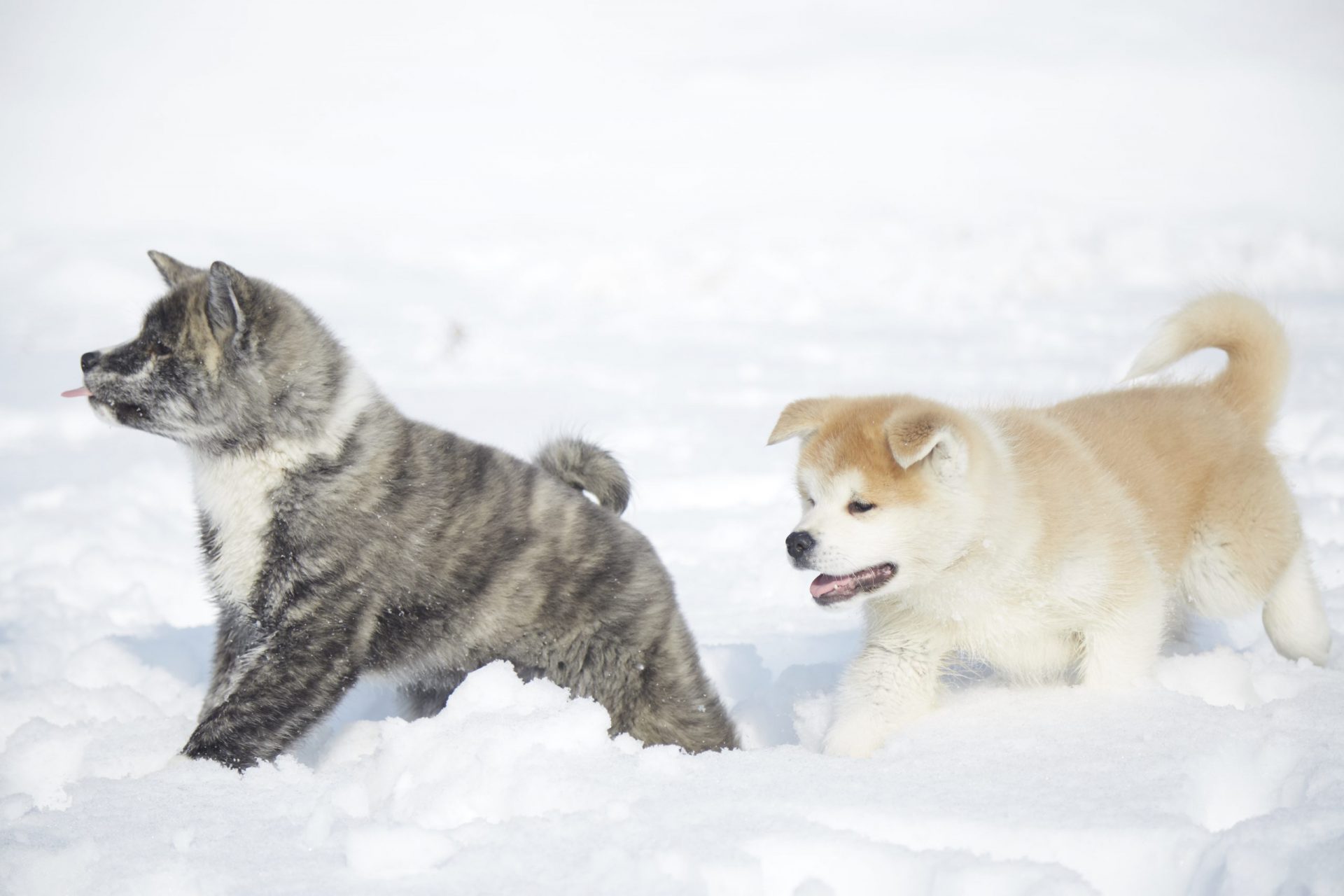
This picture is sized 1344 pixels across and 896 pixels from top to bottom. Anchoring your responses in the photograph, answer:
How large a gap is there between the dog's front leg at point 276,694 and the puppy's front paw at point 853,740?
1340mm

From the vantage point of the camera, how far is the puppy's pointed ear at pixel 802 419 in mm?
3332

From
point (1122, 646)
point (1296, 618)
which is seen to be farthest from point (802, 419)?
point (1296, 618)

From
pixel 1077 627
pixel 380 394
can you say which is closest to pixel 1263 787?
pixel 1077 627

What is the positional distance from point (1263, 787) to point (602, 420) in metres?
5.97

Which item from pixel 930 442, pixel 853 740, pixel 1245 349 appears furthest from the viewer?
pixel 1245 349

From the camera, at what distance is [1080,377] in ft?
29.8

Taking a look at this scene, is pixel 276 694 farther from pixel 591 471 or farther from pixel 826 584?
pixel 826 584

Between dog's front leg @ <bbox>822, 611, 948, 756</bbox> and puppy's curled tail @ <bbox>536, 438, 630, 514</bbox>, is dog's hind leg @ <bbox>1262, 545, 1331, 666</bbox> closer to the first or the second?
dog's front leg @ <bbox>822, 611, 948, 756</bbox>

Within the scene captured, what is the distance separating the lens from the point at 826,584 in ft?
10.3

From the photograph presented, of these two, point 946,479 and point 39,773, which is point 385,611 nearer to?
point 39,773

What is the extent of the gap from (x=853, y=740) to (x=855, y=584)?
1.41ft

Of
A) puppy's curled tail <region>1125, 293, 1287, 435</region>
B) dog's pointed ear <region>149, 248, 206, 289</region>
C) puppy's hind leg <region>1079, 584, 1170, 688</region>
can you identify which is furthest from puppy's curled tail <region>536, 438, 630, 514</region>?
puppy's curled tail <region>1125, 293, 1287, 435</region>

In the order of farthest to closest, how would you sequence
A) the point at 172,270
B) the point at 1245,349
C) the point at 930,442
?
the point at 1245,349 < the point at 172,270 < the point at 930,442

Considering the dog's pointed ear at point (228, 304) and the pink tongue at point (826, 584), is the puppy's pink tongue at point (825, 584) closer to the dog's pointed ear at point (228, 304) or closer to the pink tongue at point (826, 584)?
the pink tongue at point (826, 584)
